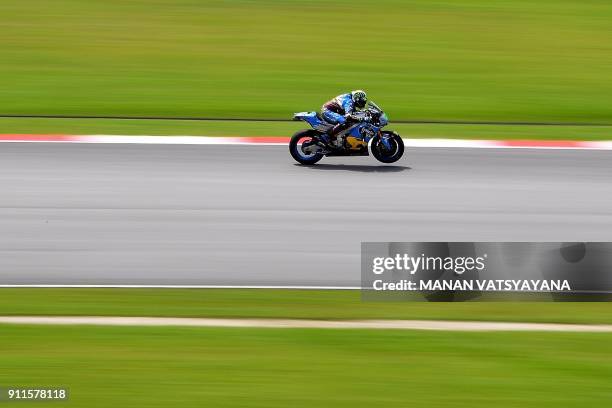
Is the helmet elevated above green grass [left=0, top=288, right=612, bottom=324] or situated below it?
above

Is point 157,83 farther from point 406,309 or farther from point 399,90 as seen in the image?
point 406,309

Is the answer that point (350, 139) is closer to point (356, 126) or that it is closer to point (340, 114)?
point (356, 126)

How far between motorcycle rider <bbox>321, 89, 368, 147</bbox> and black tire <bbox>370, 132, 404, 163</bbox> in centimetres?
52

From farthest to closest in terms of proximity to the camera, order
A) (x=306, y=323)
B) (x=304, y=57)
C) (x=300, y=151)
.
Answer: (x=304, y=57)
(x=300, y=151)
(x=306, y=323)

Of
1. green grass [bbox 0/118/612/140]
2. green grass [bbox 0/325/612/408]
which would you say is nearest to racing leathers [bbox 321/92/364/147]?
green grass [bbox 0/118/612/140]

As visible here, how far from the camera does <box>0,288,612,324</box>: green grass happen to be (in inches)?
416

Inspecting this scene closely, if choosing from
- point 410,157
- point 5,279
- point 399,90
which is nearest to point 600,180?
point 410,157

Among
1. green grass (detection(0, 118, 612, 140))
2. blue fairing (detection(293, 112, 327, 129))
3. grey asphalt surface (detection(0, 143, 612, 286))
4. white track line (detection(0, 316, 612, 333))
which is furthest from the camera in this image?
green grass (detection(0, 118, 612, 140))

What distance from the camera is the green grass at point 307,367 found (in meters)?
8.17

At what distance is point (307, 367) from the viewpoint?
29.1 ft

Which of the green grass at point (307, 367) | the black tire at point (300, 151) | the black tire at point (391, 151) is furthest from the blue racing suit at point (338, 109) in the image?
the green grass at point (307, 367)

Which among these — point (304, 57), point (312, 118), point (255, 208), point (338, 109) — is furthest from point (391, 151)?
point (304, 57)

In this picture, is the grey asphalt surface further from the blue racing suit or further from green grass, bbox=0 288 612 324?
the blue racing suit

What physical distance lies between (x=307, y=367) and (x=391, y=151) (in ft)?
27.7
